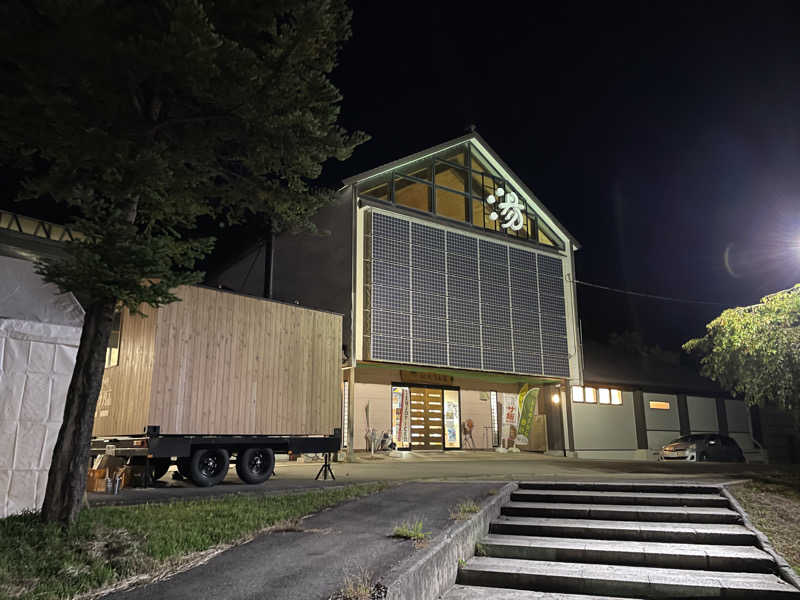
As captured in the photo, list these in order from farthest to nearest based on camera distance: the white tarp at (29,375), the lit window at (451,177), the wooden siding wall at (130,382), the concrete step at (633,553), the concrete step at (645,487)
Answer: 1. the lit window at (451,177)
2. the wooden siding wall at (130,382)
3. the concrete step at (645,487)
4. the white tarp at (29,375)
5. the concrete step at (633,553)

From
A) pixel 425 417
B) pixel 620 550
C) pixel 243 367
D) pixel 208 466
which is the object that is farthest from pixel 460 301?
pixel 620 550

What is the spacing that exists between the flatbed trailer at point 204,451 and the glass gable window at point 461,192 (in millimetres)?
10911

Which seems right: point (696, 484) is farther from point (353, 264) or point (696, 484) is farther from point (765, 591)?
point (353, 264)

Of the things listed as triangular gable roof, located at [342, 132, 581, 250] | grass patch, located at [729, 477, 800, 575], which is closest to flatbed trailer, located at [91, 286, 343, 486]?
grass patch, located at [729, 477, 800, 575]

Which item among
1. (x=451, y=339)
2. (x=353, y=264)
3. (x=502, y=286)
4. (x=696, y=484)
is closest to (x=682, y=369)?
(x=502, y=286)

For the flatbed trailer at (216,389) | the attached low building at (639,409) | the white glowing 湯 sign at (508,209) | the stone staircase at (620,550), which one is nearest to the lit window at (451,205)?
the white glowing 湯 sign at (508,209)

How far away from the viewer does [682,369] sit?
3186cm

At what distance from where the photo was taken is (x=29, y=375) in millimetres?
6629

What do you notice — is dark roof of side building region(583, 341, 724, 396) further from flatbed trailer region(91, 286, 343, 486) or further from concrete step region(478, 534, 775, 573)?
concrete step region(478, 534, 775, 573)

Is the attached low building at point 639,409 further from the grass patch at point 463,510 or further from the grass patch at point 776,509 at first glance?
the grass patch at point 463,510

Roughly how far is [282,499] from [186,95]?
18.7 ft

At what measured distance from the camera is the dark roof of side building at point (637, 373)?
26206 millimetres

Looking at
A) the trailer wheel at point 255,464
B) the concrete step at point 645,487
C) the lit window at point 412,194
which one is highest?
the lit window at point 412,194

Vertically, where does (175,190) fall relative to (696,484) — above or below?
above
